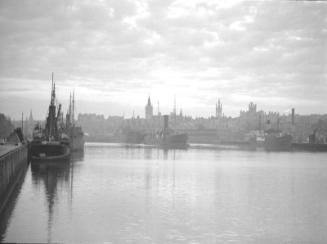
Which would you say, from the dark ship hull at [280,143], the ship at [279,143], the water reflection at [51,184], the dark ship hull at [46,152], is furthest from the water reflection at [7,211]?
the dark ship hull at [280,143]

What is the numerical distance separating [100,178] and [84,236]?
2301 cm

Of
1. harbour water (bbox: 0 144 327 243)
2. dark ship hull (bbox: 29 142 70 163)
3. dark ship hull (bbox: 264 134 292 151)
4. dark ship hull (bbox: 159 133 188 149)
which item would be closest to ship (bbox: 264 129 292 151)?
dark ship hull (bbox: 264 134 292 151)

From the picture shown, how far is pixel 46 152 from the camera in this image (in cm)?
6059

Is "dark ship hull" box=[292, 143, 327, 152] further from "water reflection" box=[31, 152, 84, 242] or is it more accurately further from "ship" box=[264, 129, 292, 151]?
"water reflection" box=[31, 152, 84, 242]

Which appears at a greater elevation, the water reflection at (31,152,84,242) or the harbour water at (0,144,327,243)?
the water reflection at (31,152,84,242)

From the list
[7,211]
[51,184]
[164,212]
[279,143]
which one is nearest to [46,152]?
[51,184]

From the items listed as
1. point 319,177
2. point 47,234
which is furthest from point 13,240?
point 319,177

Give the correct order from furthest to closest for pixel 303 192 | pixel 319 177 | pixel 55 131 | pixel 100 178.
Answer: pixel 55 131, pixel 319 177, pixel 100 178, pixel 303 192

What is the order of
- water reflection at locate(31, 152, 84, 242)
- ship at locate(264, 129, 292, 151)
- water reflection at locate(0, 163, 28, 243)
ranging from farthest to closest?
ship at locate(264, 129, 292, 151) < water reflection at locate(31, 152, 84, 242) < water reflection at locate(0, 163, 28, 243)

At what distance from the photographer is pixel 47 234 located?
18438 mm

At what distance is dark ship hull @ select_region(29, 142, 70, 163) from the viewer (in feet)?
196

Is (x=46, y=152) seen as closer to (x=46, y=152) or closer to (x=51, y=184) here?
(x=46, y=152)

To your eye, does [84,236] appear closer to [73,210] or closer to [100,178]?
[73,210]

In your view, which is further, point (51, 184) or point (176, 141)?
point (176, 141)
